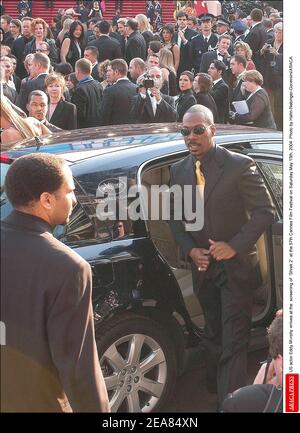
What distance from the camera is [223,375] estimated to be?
2.87 meters

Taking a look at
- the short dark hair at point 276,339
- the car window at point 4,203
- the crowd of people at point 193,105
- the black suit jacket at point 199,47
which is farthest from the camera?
the black suit jacket at point 199,47

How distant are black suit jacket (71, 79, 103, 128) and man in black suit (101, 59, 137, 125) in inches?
1.2

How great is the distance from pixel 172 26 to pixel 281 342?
1.20m

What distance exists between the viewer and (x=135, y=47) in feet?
9.75

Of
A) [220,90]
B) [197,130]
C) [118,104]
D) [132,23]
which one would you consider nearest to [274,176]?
[197,130]

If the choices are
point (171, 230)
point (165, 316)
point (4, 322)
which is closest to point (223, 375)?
point (165, 316)

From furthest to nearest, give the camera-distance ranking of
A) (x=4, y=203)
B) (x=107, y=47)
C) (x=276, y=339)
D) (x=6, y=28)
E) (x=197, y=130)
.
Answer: (x=107, y=47), (x=197, y=130), (x=6, y=28), (x=276, y=339), (x=4, y=203)

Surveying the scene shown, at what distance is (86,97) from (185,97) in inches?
14.9

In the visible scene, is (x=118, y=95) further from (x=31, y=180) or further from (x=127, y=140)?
(x=31, y=180)

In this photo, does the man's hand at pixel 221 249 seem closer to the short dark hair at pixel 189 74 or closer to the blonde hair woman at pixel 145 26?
the short dark hair at pixel 189 74

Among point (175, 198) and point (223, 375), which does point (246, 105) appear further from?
point (223, 375)

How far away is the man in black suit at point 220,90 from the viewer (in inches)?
119

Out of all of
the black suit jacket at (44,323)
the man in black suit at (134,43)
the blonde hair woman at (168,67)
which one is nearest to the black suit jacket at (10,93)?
the man in black suit at (134,43)

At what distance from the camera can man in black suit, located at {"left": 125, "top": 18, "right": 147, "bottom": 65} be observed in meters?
2.84
